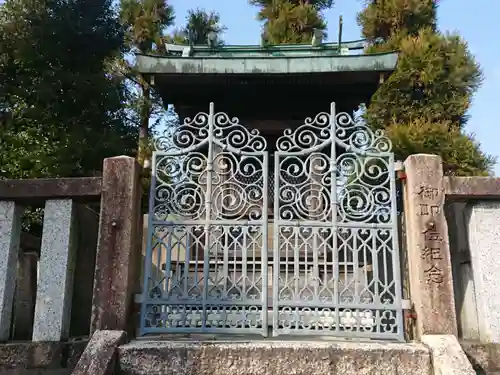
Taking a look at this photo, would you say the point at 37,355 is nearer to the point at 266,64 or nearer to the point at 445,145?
the point at 266,64

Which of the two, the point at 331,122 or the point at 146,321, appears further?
the point at 331,122

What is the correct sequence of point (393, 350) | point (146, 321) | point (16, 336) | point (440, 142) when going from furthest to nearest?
point (440, 142)
point (16, 336)
point (146, 321)
point (393, 350)

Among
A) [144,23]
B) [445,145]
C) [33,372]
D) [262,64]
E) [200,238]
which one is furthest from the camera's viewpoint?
[144,23]

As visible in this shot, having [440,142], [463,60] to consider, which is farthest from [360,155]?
[463,60]

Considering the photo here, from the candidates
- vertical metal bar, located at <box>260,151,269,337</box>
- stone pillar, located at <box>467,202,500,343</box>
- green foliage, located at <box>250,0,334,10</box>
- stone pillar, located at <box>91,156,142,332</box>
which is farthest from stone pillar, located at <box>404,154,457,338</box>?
green foliage, located at <box>250,0,334,10</box>

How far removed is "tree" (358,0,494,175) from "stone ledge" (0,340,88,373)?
391 inches

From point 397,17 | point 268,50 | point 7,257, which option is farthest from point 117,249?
point 397,17

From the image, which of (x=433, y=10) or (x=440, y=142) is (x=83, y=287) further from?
(x=433, y=10)

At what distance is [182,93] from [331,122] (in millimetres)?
3503

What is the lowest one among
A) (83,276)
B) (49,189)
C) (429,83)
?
(83,276)

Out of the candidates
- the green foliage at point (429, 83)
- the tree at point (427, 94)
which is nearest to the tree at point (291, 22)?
the tree at point (427, 94)

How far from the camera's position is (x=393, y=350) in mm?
4078

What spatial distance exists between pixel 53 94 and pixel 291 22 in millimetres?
7473

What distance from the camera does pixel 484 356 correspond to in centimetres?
432
